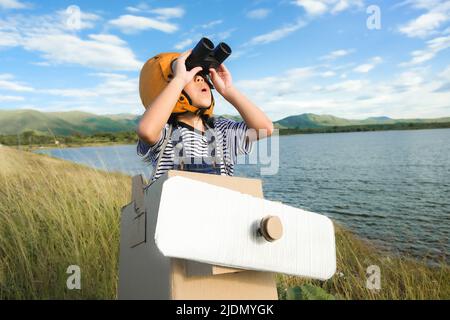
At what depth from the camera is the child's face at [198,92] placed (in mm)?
2098

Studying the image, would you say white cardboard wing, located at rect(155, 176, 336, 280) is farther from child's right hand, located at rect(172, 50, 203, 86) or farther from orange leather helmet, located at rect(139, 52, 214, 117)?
orange leather helmet, located at rect(139, 52, 214, 117)

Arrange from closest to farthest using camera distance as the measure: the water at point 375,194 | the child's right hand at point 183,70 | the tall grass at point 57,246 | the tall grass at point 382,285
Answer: the child's right hand at point 183,70, the tall grass at point 57,246, the tall grass at point 382,285, the water at point 375,194

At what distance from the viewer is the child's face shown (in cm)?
210

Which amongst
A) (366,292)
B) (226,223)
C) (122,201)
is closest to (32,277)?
(122,201)

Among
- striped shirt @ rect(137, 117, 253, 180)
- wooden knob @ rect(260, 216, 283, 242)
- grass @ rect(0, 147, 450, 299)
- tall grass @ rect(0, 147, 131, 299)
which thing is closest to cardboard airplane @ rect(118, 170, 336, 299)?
wooden knob @ rect(260, 216, 283, 242)

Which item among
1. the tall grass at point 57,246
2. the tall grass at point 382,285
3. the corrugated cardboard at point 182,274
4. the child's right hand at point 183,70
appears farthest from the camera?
the tall grass at point 382,285

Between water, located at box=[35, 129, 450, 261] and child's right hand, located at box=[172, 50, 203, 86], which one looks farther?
water, located at box=[35, 129, 450, 261]

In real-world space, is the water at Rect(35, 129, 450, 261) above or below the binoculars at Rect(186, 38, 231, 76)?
below

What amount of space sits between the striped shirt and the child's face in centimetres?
14

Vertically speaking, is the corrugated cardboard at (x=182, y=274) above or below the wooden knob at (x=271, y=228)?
below

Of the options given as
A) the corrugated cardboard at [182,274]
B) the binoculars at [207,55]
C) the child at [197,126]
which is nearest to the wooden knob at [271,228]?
the corrugated cardboard at [182,274]

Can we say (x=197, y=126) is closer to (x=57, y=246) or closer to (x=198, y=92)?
(x=198, y=92)

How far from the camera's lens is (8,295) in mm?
2961

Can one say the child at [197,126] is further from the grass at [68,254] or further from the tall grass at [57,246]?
the tall grass at [57,246]
